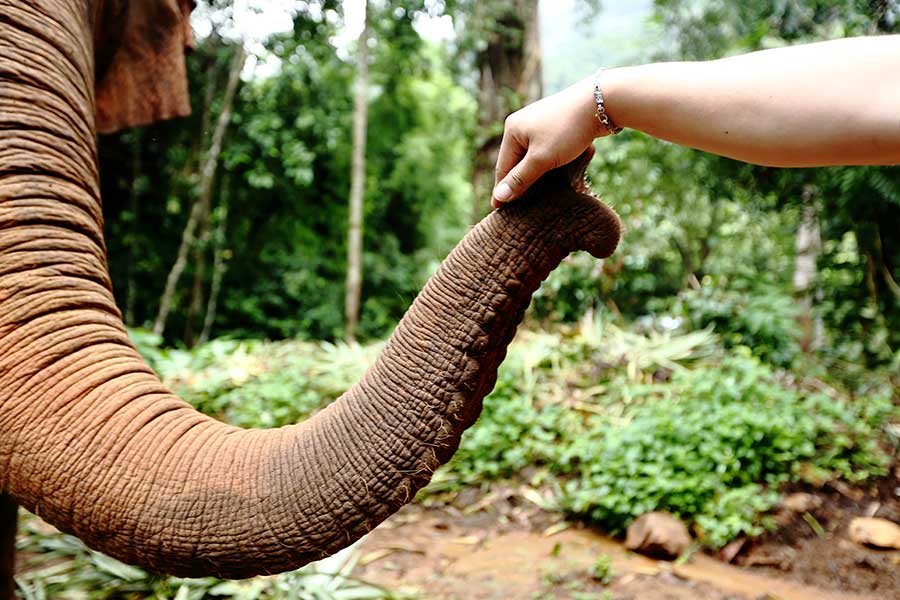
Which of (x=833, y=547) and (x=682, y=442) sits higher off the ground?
(x=682, y=442)

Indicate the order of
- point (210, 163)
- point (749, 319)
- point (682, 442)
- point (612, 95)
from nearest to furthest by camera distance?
point (612, 95) → point (682, 442) → point (749, 319) → point (210, 163)

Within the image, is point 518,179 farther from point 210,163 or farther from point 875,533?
point 210,163

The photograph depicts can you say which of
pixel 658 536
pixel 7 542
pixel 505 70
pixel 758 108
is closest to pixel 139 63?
pixel 7 542

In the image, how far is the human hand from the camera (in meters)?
1.14

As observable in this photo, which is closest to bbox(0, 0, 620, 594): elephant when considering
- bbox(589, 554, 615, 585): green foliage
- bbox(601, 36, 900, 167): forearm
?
bbox(601, 36, 900, 167): forearm

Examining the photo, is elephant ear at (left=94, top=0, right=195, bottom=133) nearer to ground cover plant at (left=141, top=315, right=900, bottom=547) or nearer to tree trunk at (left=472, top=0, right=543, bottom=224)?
ground cover plant at (left=141, top=315, right=900, bottom=547)

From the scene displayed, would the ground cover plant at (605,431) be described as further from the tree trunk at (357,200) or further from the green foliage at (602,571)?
the tree trunk at (357,200)

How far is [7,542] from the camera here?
2.03 meters

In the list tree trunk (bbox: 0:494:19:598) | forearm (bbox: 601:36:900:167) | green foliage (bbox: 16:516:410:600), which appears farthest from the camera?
green foliage (bbox: 16:516:410:600)

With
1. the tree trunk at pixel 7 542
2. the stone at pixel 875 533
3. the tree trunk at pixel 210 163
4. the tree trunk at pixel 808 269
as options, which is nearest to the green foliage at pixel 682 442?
the stone at pixel 875 533

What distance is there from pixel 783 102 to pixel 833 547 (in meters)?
3.05

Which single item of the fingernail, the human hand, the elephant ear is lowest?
the fingernail

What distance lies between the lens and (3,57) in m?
A: 1.42

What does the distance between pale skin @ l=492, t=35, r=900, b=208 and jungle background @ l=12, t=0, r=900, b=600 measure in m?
0.62
